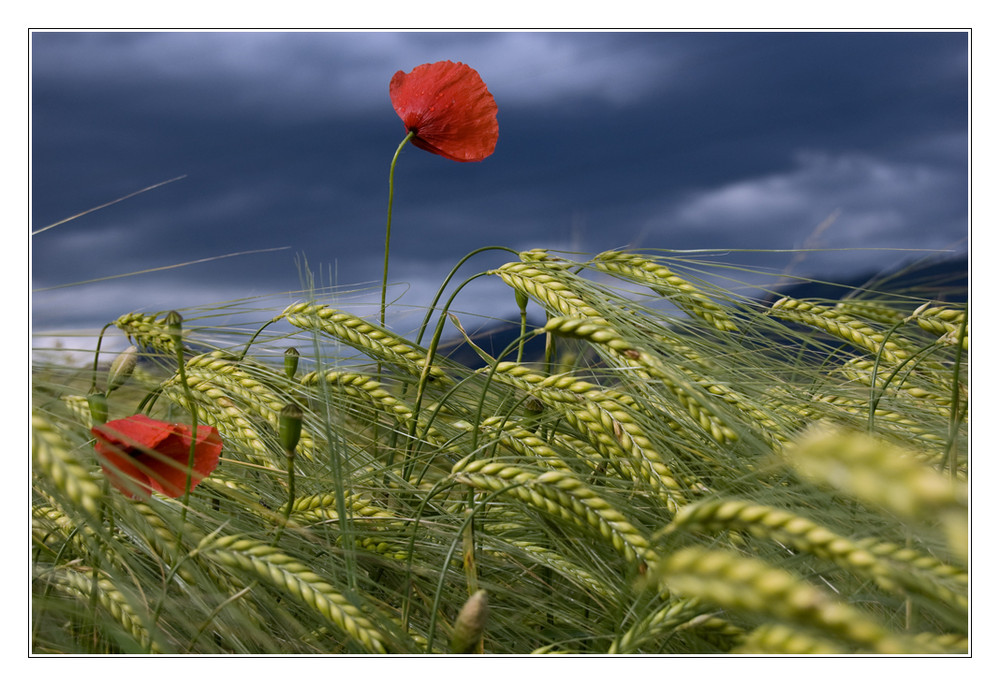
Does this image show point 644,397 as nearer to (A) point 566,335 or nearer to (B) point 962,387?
(A) point 566,335

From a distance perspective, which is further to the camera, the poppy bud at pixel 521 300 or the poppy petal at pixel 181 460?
the poppy bud at pixel 521 300

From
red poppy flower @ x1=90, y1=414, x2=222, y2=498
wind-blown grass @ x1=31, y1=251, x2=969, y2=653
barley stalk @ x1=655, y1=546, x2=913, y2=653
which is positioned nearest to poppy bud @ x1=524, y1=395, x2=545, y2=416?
wind-blown grass @ x1=31, y1=251, x2=969, y2=653

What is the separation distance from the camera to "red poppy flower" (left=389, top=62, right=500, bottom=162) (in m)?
1.02

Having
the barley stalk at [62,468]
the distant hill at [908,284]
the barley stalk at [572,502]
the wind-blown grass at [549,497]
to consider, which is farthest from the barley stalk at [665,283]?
the barley stalk at [62,468]

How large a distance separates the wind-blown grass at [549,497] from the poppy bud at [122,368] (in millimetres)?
31

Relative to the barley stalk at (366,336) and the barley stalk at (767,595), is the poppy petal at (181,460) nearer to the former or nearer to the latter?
the barley stalk at (366,336)

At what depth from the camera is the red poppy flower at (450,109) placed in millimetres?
1017

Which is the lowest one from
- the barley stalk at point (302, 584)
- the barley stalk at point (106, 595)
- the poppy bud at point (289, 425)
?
the barley stalk at point (106, 595)

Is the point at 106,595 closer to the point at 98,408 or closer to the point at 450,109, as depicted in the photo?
the point at 98,408

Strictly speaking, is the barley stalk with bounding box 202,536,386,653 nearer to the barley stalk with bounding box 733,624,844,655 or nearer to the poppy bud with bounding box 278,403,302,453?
the poppy bud with bounding box 278,403,302,453

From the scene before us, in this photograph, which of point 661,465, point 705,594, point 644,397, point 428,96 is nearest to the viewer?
point 705,594
